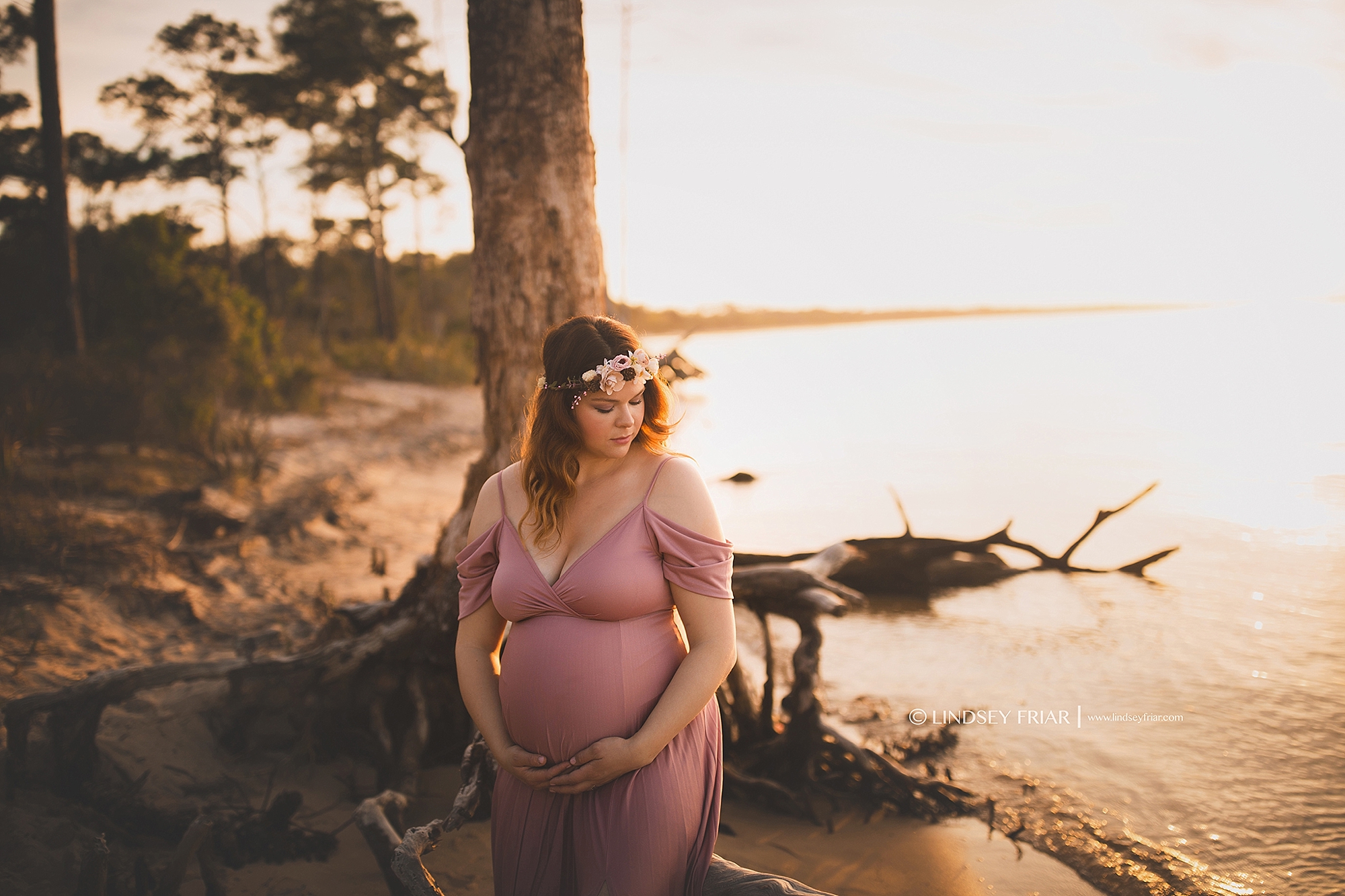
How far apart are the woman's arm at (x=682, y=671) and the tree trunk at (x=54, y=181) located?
39.5ft

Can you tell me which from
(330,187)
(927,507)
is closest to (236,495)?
(927,507)

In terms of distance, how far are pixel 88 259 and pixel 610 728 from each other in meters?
15.8

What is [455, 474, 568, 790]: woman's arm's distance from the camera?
239 cm

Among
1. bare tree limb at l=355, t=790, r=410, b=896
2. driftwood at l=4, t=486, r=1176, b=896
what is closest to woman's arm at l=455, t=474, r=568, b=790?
bare tree limb at l=355, t=790, r=410, b=896

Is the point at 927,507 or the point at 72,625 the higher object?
the point at 72,625

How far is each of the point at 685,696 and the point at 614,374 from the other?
3.00 feet

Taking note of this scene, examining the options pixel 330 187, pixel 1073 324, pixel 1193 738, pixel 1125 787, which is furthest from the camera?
pixel 1073 324

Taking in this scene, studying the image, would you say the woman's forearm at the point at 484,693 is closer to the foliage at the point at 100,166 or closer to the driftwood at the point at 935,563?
the driftwood at the point at 935,563

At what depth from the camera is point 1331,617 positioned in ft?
28.8

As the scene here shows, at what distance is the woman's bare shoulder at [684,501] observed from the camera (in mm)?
2217

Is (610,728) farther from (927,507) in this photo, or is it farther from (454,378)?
(454,378)

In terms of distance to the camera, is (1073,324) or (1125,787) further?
(1073,324)

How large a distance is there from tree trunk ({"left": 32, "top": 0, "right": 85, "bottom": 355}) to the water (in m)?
8.86

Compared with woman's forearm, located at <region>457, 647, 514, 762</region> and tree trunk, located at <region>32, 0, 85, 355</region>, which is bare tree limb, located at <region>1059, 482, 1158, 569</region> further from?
tree trunk, located at <region>32, 0, 85, 355</region>
